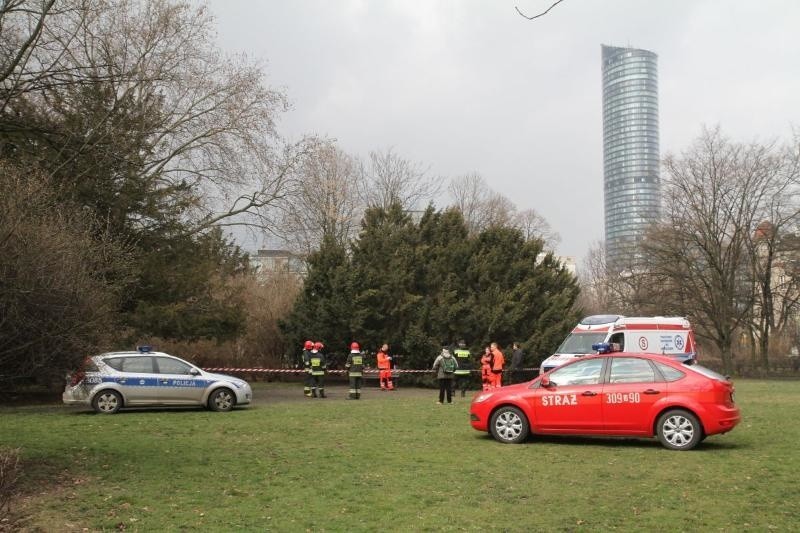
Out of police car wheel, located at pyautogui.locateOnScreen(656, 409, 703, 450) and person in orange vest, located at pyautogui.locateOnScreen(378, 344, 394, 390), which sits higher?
person in orange vest, located at pyautogui.locateOnScreen(378, 344, 394, 390)

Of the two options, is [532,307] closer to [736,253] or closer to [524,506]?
[736,253]

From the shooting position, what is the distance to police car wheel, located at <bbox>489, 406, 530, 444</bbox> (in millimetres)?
12055

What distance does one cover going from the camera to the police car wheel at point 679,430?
11156 mm

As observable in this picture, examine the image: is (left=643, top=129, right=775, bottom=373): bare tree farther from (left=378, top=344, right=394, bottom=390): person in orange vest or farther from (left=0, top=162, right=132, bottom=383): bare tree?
(left=0, top=162, right=132, bottom=383): bare tree

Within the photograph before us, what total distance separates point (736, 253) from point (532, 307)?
19.2m

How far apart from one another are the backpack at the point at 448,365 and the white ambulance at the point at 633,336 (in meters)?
3.87

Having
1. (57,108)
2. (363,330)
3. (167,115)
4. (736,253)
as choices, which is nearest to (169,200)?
(167,115)

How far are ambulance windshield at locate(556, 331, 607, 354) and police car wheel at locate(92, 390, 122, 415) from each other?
13360 millimetres

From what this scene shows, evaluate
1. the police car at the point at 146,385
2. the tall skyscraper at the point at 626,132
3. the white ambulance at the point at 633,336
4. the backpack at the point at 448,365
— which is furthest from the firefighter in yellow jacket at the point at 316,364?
the tall skyscraper at the point at 626,132

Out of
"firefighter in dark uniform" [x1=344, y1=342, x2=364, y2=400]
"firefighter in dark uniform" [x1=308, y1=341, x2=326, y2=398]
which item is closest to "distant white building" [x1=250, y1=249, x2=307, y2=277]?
"firefighter in dark uniform" [x1=308, y1=341, x2=326, y2=398]

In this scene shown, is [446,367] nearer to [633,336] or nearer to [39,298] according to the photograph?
[633,336]

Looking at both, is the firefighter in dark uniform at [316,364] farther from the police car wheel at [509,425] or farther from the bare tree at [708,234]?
the bare tree at [708,234]

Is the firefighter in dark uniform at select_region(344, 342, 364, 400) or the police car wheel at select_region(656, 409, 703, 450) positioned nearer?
the police car wheel at select_region(656, 409, 703, 450)

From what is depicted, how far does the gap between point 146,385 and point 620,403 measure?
11.6 metres
